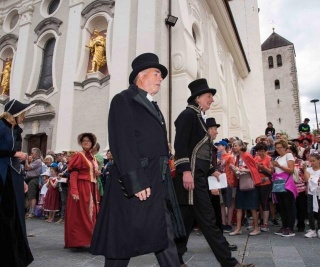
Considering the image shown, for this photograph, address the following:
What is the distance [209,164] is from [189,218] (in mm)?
720

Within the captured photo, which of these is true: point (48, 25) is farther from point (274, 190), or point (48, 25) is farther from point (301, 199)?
point (301, 199)

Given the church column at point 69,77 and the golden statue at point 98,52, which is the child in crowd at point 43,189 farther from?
the golden statue at point 98,52

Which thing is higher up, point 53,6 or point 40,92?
point 53,6

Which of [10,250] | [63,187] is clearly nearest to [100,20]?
[63,187]

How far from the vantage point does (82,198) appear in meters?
5.20

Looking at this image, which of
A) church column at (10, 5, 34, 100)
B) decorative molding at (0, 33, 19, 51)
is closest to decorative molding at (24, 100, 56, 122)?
church column at (10, 5, 34, 100)

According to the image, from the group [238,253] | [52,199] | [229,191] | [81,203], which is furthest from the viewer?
[52,199]

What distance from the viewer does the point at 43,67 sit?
14.7m

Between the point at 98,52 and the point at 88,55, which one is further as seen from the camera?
the point at 88,55

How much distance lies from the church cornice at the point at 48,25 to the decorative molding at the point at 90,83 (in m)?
3.11

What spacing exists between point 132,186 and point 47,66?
13941 mm

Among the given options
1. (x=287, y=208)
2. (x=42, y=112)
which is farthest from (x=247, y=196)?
(x=42, y=112)

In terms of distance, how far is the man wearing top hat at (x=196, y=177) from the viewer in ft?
11.2

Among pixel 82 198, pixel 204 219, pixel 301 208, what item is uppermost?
pixel 82 198
